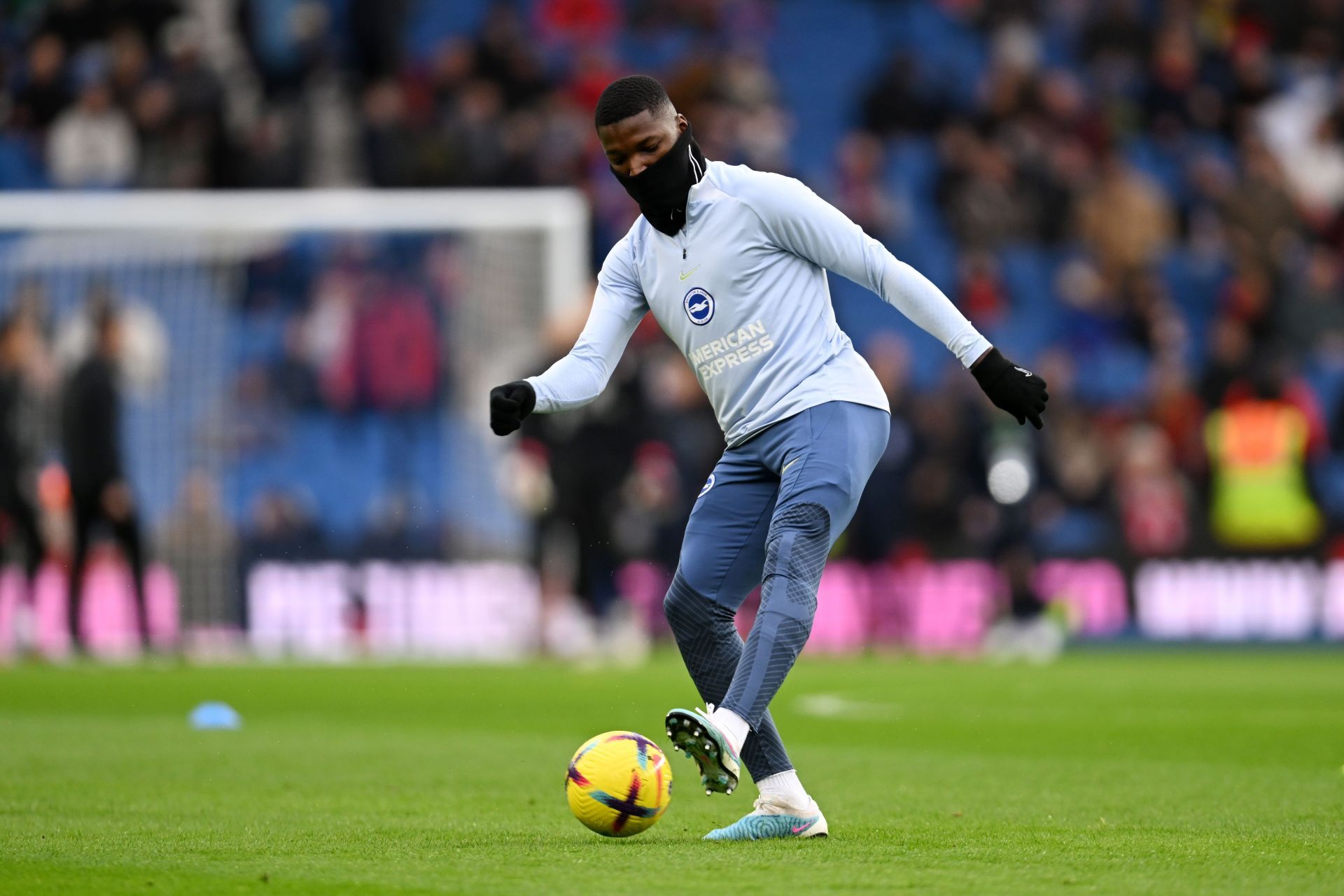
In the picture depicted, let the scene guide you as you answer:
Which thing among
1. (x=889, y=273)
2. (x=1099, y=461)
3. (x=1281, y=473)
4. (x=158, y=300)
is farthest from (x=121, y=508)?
(x=889, y=273)

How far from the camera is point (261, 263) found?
19.6 m

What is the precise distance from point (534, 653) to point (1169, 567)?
5.70 metres

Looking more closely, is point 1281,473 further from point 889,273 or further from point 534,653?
point 889,273

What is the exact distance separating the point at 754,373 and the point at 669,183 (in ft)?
1.96

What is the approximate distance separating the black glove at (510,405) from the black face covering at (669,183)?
622 mm

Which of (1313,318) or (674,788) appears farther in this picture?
(1313,318)

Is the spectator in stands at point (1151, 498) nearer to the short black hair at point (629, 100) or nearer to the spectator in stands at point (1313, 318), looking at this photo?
the spectator in stands at point (1313, 318)

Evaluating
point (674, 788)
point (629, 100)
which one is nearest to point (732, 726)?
point (629, 100)

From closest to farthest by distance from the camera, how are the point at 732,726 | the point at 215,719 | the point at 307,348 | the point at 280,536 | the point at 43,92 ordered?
the point at 732,726
the point at 215,719
the point at 280,536
the point at 307,348
the point at 43,92

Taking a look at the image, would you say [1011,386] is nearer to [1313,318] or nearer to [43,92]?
[1313,318]

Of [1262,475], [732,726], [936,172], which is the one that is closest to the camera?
[732,726]

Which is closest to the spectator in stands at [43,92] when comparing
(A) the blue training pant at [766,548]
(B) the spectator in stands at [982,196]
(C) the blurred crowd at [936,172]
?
(C) the blurred crowd at [936,172]

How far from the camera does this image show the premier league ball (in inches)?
227

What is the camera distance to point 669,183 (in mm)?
5902
